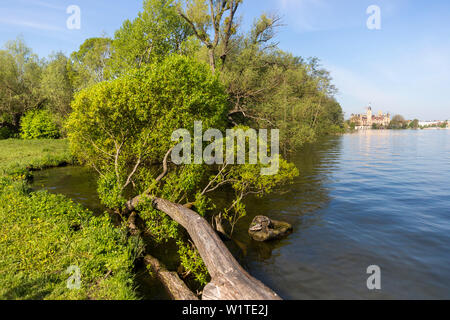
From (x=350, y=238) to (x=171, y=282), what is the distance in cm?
943

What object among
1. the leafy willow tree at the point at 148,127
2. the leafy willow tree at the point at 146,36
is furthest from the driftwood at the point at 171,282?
the leafy willow tree at the point at 146,36

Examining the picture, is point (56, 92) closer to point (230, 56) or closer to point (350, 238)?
point (230, 56)

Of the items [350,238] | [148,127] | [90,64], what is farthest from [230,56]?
[90,64]

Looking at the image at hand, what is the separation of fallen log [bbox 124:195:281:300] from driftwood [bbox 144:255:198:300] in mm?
967

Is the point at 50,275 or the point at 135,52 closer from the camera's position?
the point at 50,275

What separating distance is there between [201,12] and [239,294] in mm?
31186

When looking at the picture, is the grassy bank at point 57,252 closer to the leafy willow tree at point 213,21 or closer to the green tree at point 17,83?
the leafy willow tree at point 213,21

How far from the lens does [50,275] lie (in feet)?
25.7

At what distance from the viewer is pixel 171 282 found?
8.60 meters

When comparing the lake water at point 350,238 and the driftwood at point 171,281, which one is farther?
the lake water at point 350,238

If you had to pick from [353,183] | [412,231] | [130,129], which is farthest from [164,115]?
[353,183]

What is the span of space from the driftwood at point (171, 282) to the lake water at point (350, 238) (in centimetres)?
324

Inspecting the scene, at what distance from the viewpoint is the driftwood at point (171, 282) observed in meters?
7.96
